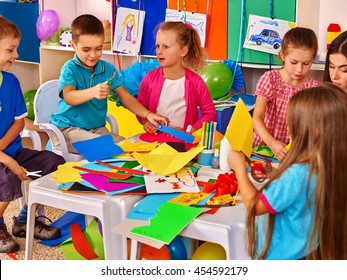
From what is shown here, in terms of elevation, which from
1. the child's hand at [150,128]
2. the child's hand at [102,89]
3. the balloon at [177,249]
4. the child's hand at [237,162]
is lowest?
the balloon at [177,249]

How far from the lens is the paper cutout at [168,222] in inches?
44.9

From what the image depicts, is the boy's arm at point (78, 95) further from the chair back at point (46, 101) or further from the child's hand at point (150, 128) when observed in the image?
the chair back at point (46, 101)

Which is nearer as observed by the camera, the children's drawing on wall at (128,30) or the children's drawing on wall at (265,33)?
the children's drawing on wall at (265,33)

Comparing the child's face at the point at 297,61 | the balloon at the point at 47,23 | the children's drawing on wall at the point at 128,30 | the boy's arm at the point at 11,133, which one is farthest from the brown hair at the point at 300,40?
the balloon at the point at 47,23

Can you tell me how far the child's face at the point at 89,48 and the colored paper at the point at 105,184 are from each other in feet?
2.75

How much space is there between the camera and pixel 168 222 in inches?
46.3

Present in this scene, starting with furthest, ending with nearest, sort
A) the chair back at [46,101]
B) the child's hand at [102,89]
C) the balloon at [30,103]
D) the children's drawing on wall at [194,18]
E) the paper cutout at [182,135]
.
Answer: the balloon at [30,103] < the children's drawing on wall at [194,18] < the chair back at [46,101] < the child's hand at [102,89] < the paper cutout at [182,135]

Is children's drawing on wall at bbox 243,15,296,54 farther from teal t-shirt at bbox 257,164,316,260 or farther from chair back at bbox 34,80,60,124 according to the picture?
teal t-shirt at bbox 257,164,316,260

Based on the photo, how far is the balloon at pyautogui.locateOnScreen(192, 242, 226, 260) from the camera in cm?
131

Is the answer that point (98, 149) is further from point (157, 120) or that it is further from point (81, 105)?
point (81, 105)

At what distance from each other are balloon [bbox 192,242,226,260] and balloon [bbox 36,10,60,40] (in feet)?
9.53

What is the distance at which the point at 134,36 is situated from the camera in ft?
11.9

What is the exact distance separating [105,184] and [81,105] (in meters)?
0.89
